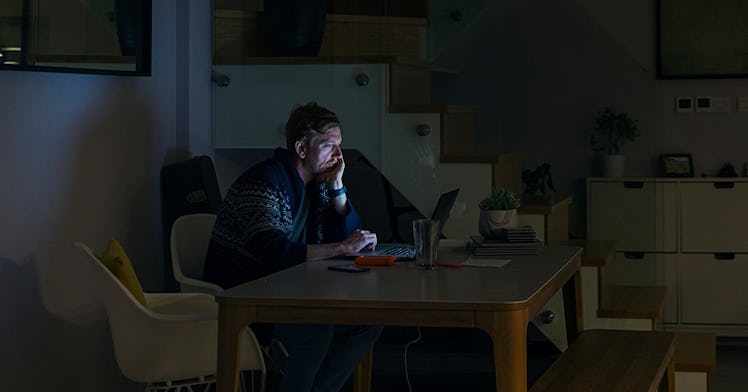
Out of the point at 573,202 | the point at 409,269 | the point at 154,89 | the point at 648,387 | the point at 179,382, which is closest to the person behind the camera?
the point at 648,387

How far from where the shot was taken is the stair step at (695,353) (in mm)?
4031

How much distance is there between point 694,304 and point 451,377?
2.11 metres

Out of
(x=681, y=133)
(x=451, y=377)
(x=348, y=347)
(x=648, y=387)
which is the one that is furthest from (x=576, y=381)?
(x=681, y=133)

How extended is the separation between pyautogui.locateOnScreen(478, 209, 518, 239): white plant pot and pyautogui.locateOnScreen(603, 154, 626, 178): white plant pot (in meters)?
2.36

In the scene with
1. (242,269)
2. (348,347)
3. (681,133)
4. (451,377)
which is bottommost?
(451,377)

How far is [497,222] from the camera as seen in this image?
3.73 meters

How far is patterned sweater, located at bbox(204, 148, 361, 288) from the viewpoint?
3.51m

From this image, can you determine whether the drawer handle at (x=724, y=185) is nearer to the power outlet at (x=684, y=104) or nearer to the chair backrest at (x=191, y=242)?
the power outlet at (x=684, y=104)

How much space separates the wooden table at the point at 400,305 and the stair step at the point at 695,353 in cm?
123

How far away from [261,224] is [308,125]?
0.49 meters

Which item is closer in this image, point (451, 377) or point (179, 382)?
point (179, 382)

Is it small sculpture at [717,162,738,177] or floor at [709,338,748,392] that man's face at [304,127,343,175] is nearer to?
floor at [709,338,748,392]

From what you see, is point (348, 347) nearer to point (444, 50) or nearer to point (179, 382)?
point (179, 382)

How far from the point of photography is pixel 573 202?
5219 millimetres
